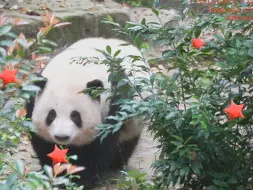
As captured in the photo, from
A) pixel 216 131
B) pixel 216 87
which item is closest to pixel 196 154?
pixel 216 131

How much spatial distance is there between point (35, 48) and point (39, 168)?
2974 millimetres

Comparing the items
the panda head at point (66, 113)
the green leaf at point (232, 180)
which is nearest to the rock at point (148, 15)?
the panda head at point (66, 113)

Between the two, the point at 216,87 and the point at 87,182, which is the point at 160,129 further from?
the point at 87,182

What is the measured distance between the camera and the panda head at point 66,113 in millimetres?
4461

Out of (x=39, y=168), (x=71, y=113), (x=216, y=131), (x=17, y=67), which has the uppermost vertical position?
(x=17, y=67)

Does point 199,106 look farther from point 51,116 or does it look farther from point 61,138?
point 51,116

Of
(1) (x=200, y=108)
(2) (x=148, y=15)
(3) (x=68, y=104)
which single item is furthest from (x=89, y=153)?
(2) (x=148, y=15)

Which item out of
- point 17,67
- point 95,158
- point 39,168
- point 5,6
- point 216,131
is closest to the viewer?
point 17,67

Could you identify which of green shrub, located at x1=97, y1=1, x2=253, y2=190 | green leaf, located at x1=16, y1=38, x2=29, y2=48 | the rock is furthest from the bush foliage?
the rock

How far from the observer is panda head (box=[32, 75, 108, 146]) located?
4461 mm

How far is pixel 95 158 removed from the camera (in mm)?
4809

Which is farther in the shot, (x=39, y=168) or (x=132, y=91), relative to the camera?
(x=39, y=168)

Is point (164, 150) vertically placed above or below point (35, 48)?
below

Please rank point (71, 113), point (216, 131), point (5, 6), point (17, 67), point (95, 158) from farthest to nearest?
1. point (5, 6)
2. point (95, 158)
3. point (71, 113)
4. point (216, 131)
5. point (17, 67)
